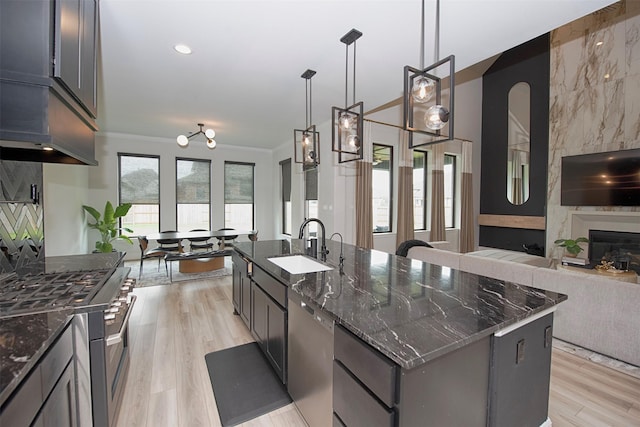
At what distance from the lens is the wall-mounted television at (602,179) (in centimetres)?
459

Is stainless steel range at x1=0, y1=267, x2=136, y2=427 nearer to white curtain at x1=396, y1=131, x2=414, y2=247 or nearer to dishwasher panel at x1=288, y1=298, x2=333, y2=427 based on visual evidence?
dishwasher panel at x1=288, y1=298, x2=333, y2=427

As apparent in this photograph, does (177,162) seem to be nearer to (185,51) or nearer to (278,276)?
(185,51)

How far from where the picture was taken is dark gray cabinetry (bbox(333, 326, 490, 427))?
102cm

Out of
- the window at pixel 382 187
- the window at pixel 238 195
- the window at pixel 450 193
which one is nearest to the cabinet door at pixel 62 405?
the window at pixel 382 187

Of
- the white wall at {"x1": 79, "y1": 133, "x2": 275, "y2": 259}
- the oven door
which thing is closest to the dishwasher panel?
the oven door

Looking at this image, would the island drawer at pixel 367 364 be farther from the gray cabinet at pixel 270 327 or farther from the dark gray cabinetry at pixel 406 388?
the gray cabinet at pixel 270 327

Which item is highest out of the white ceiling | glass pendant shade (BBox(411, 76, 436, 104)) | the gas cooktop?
the white ceiling

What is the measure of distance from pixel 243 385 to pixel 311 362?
95 centimetres

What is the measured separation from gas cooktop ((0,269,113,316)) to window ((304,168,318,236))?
4.39 meters

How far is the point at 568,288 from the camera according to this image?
2615mm

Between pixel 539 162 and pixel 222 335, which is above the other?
pixel 539 162

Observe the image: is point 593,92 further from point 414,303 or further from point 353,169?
point 414,303

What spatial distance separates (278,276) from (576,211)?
607 centimetres

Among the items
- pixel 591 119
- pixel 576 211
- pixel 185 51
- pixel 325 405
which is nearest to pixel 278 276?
pixel 325 405
